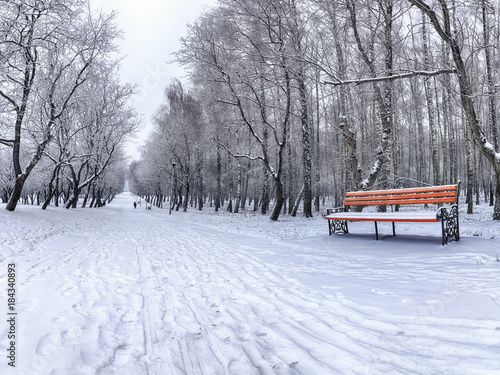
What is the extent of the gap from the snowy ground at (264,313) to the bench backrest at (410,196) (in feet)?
3.09

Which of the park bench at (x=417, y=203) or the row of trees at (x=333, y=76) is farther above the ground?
the row of trees at (x=333, y=76)

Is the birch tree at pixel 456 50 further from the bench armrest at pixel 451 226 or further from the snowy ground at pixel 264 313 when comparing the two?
the snowy ground at pixel 264 313

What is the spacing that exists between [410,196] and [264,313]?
5.00 m

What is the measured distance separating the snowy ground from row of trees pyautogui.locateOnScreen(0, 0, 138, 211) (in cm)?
903

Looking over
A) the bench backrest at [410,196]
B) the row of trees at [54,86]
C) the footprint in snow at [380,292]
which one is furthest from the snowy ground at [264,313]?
the row of trees at [54,86]

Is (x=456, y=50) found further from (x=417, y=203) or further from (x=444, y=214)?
(x=444, y=214)

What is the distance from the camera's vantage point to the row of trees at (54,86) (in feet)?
34.0

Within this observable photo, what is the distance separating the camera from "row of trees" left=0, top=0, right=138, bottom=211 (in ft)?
34.0


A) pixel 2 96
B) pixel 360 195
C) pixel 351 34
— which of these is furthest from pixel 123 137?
pixel 360 195

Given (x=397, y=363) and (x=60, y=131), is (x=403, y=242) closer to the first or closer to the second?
(x=397, y=363)

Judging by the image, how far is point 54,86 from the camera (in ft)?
48.5

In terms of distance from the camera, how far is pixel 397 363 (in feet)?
6.24

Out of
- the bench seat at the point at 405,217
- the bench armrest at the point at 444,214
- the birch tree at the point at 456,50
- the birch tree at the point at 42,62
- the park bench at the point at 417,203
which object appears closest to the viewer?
the bench armrest at the point at 444,214

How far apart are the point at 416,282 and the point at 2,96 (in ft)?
52.7
